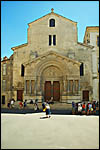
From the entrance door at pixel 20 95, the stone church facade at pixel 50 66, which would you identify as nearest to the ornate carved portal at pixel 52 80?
the stone church facade at pixel 50 66

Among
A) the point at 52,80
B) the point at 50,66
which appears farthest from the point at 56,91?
the point at 50,66

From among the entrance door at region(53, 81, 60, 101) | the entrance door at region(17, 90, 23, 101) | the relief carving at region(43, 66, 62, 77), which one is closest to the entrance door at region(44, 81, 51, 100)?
the entrance door at region(53, 81, 60, 101)

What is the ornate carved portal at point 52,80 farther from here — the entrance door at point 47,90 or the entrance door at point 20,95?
the entrance door at point 20,95

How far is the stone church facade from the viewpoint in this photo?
1994 cm

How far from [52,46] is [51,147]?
18.3 meters

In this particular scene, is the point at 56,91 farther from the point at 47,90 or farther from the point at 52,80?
the point at 52,80

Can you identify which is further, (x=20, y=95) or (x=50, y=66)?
(x=20, y=95)

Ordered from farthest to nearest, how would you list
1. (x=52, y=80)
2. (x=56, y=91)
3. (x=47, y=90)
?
(x=47, y=90) < (x=56, y=91) < (x=52, y=80)

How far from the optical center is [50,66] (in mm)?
20953

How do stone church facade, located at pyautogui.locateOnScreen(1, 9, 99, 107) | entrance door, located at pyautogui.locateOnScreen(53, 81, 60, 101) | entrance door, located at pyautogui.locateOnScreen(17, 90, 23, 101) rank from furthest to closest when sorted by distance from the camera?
1. entrance door, located at pyautogui.locateOnScreen(17, 90, 23, 101)
2. entrance door, located at pyautogui.locateOnScreen(53, 81, 60, 101)
3. stone church facade, located at pyautogui.locateOnScreen(1, 9, 99, 107)

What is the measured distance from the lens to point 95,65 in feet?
70.2

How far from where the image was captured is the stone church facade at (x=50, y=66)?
1994 cm

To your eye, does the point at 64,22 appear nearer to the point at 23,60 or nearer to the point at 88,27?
the point at 88,27

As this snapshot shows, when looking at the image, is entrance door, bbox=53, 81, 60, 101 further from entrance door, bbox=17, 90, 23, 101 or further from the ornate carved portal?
entrance door, bbox=17, 90, 23, 101
